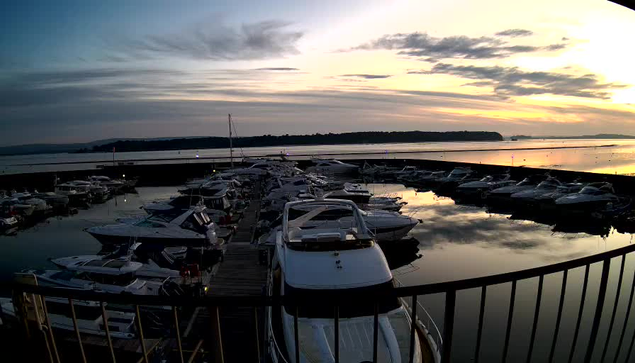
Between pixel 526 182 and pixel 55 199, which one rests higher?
pixel 526 182

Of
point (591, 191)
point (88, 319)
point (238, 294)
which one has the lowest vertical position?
point (238, 294)

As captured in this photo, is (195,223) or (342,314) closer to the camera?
(342,314)

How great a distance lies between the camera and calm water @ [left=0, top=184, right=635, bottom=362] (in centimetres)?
1120

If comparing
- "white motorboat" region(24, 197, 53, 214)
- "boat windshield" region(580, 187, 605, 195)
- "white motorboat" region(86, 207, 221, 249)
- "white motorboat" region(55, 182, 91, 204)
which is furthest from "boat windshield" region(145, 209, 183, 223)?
"boat windshield" region(580, 187, 605, 195)

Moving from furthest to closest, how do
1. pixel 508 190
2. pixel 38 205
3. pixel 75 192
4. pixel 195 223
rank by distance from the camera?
pixel 75 192 → pixel 508 190 → pixel 38 205 → pixel 195 223

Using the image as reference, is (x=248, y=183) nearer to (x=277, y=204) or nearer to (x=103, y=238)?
(x=277, y=204)

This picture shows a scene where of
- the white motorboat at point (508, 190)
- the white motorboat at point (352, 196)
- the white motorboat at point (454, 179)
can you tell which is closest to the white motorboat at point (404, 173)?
the white motorboat at point (454, 179)

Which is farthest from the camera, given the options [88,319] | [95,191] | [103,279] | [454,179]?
[454,179]

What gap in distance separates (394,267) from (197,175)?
50.5 metres

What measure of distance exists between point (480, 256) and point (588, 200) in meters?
13.5

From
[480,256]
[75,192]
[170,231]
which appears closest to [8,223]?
[75,192]

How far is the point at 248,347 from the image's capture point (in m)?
8.56

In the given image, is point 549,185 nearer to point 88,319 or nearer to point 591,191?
point 591,191

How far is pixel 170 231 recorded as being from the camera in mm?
16234
